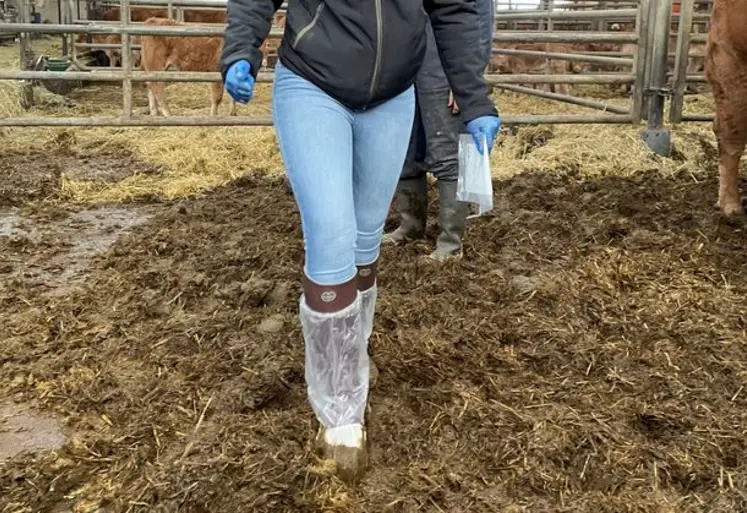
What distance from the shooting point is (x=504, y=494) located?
2174mm

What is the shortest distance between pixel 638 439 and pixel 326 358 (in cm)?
96

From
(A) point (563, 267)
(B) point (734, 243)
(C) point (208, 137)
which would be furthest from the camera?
(C) point (208, 137)

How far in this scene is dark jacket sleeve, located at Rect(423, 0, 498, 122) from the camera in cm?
239

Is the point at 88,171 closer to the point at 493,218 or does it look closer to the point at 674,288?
the point at 493,218

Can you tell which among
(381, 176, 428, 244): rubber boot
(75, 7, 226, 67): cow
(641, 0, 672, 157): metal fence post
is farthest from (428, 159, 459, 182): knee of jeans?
(75, 7, 226, 67): cow

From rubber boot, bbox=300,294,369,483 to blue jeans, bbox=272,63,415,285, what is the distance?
0.12 meters

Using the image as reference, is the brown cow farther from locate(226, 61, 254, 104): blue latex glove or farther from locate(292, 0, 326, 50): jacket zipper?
locate(226, 61, 254, 104): blue latex glove

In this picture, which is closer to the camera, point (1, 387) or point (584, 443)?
point (584, 443)

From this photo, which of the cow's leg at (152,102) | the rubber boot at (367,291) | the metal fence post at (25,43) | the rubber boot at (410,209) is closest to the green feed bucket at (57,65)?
the metal fence post at (25,43)

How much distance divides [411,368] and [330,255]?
2.76 feet

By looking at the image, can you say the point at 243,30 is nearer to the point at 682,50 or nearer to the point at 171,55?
the point at 682,50

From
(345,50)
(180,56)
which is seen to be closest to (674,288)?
(345,50)

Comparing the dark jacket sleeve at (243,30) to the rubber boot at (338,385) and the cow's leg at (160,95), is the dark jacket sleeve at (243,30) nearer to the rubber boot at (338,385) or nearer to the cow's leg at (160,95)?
the rubber boot at (338,385)

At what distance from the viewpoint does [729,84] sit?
177 inches
